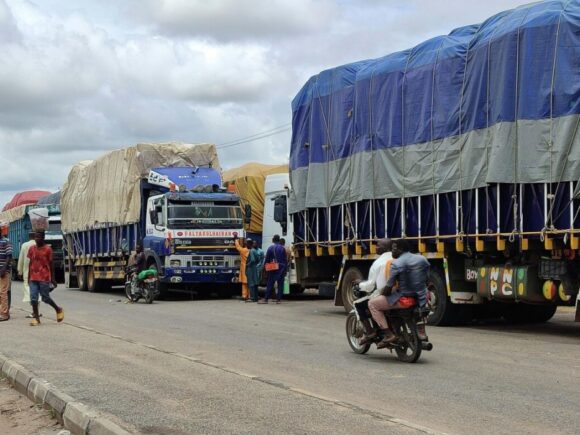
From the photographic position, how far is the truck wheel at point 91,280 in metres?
27.9

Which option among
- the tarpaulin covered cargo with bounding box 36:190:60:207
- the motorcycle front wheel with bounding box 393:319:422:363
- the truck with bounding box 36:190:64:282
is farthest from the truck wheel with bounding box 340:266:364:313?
the tarpaulin covered cargo with bounding box 36:190:60:207

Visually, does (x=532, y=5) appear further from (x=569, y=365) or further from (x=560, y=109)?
(x=569, y=365)

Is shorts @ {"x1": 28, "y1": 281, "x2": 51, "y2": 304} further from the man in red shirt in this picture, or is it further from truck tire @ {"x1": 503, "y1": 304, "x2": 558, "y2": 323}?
truck tire @ {"x1": 503, "y1": 304, "x2": 558, "y2": 323}

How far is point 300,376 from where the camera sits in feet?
29.2

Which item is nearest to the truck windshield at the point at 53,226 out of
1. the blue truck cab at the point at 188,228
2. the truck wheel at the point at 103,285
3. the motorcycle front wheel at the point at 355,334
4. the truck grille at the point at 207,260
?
the truck wheel at the point at 103,285

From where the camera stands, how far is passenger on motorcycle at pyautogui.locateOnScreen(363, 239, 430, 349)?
382 inches

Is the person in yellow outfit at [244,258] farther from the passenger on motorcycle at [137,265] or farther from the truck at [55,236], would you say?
the truck at [55,236]


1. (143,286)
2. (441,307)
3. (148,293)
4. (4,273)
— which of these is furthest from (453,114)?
(143,286)

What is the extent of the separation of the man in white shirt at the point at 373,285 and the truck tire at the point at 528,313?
19.1ft

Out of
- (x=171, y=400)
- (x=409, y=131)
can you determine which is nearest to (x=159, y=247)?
(x=409, y=131)

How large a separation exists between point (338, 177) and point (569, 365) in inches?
310

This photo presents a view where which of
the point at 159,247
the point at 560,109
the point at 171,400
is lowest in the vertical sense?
the point at 171,400

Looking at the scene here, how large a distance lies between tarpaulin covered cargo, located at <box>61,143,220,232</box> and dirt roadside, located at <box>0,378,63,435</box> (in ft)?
50.8

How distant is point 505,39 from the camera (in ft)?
41.4
